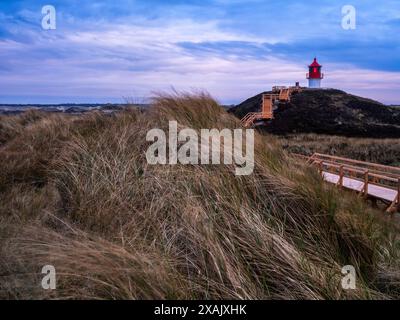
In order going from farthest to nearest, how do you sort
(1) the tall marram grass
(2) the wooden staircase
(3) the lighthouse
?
1. (3) the lighthouse
2. (2) the wooden staircase
3. (1) the tall marram grass

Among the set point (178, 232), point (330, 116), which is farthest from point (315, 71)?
point (178, 232)

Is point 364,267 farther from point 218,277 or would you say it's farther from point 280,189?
point 218,277

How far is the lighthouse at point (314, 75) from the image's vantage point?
171 ft

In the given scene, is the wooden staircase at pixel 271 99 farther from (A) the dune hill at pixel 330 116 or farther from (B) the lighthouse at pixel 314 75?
(B) the lighthouse at pixel 314 75

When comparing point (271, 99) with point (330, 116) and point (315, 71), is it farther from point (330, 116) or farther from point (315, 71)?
point (315, 71)

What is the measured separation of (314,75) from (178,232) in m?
52.4

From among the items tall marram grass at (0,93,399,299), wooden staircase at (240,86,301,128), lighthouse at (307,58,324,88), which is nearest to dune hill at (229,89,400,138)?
wooden staircase at (240,86,301,128)

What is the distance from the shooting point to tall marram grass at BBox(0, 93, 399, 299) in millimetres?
2734

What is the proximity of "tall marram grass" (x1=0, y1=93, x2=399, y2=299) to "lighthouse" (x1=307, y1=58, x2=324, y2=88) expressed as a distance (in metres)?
50.0

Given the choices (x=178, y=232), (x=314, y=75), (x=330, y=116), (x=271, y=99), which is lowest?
(x=178, y=232)

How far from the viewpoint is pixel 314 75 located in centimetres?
5241

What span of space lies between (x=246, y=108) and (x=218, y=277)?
41.8 metres

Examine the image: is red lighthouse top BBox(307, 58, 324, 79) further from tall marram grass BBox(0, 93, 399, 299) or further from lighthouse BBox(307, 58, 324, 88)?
tall marram grass BBox(0, 93, 399, 299)
